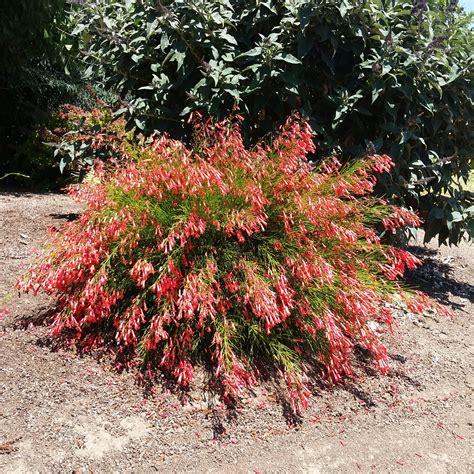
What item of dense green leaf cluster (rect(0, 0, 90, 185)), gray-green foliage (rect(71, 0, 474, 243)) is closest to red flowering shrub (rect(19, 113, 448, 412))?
gray-green foliage (rect(71, 0, 474, 243))

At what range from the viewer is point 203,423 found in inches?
99.1

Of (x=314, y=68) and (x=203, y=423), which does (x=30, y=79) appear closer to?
(x=314, y=68)

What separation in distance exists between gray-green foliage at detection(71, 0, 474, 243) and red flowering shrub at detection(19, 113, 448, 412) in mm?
862

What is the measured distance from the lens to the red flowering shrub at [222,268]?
2.65 meters

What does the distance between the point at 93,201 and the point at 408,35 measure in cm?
260

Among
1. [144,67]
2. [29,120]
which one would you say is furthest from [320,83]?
[29,120]

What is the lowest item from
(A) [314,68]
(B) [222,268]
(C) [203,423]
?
(C) [203,423]

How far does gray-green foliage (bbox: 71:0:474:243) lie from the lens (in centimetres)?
361

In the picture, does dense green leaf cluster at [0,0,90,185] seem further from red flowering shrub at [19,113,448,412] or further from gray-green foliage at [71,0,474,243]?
red flowering shrub at [19,113,448,412]

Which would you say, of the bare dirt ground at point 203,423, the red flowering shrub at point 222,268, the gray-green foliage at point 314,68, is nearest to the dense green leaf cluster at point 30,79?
the gray-green foliage at point 314,68

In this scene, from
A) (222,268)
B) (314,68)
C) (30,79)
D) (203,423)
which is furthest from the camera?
(30,79)

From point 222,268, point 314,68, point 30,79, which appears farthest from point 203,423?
point 30,79

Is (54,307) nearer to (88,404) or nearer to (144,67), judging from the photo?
(88,404)

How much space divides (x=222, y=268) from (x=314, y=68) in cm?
189
